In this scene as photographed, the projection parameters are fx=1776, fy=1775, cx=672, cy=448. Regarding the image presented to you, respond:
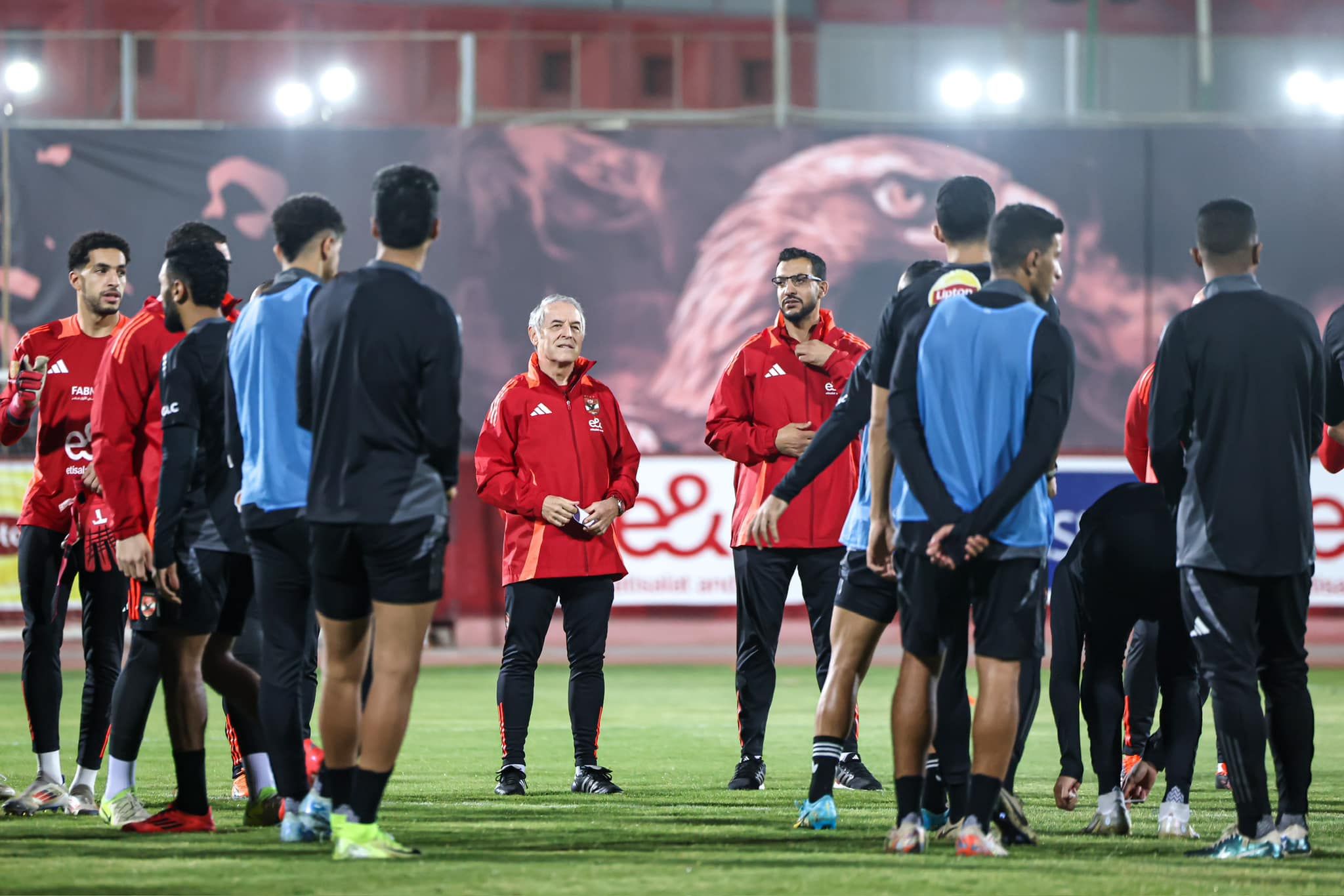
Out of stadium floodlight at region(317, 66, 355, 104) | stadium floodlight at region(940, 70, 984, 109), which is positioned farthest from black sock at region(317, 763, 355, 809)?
stadium floodlight at region(940, 70, 984, 109)

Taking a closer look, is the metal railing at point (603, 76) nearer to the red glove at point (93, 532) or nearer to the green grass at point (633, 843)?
the green grass at point (633, 843)

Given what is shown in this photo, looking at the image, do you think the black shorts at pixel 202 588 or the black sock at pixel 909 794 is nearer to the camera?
the black sock at pixel 909 794

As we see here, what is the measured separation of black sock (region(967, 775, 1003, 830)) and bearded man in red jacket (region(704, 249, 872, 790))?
2.42m

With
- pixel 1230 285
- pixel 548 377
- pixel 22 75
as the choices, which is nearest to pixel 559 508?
pixel 548 377

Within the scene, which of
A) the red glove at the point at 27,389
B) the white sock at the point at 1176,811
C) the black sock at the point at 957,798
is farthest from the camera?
the red glove at the point at 27,389

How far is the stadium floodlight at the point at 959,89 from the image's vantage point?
70.0 feet

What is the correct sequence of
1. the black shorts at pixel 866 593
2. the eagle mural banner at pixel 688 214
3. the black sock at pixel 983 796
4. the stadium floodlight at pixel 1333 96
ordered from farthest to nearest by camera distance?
1. the stadium floodlight at pixel 1333 96
2. the eagle mural banner at pixel 688 214
3. the black shorts at pixel 866 593
4. the black sock at pixel 983 796

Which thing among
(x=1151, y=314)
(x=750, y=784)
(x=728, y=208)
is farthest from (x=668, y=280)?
(x=750, y=784)

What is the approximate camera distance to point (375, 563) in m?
5.25

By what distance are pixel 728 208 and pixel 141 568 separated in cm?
1582

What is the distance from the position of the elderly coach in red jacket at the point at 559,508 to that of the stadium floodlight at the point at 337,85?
14139 millimetres

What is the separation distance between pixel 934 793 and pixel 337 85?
667 inches

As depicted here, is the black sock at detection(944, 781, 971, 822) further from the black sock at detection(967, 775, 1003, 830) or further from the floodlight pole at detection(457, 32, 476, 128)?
the floodlight pole at detection(457, 32, 476, 128)

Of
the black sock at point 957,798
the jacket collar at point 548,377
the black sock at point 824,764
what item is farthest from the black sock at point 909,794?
the jacket collar at point 548,377
